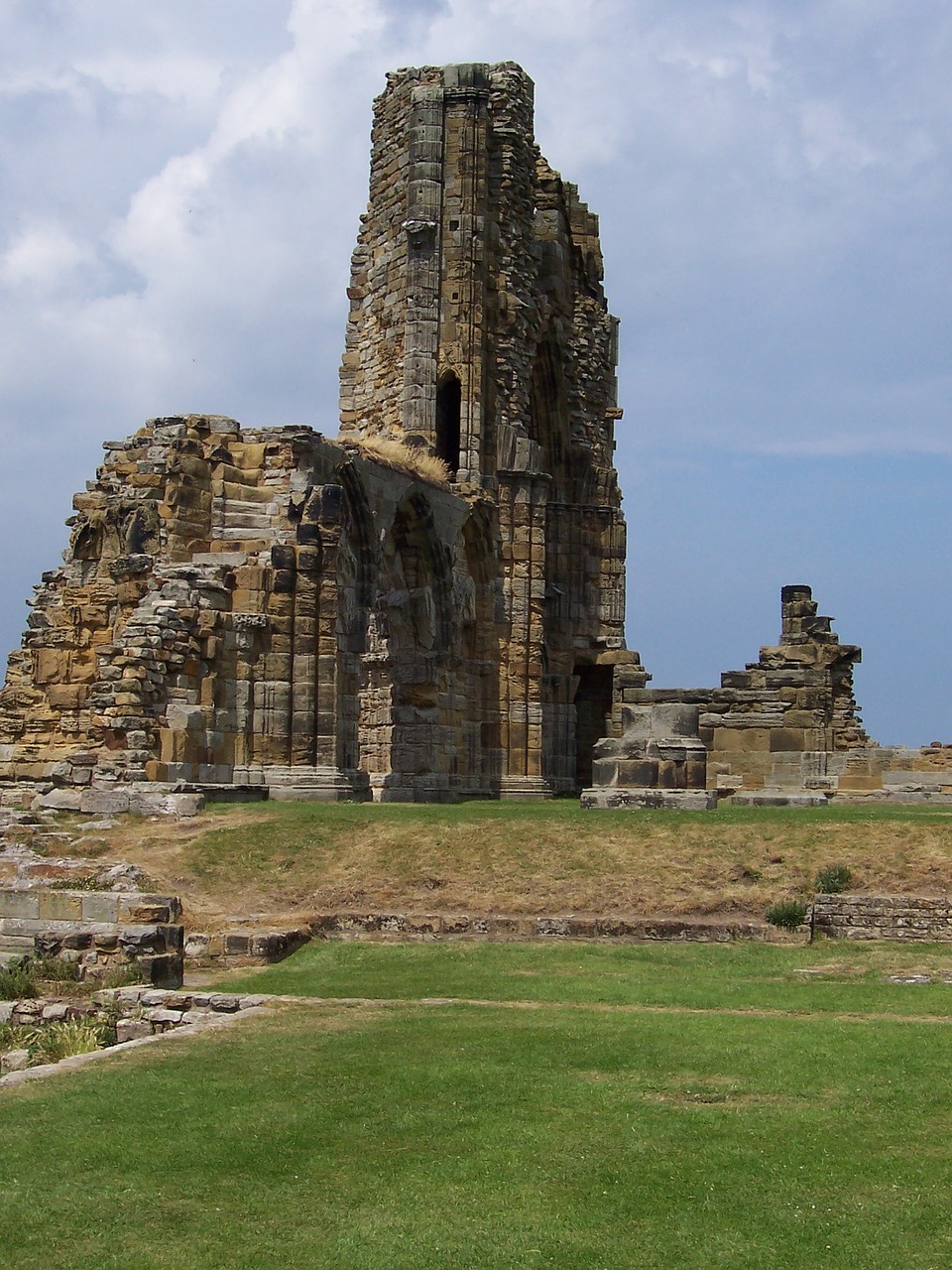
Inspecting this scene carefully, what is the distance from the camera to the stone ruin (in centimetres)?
2345

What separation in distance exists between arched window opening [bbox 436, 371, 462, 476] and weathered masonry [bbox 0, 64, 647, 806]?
0.05 m

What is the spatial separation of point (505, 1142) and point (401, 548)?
79.1 ft

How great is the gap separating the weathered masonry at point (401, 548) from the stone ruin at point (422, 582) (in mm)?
52

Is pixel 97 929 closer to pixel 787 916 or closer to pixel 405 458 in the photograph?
pixel 787 916

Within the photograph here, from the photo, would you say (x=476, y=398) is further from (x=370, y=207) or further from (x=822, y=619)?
(x=822, y=619)

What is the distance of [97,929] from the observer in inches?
539

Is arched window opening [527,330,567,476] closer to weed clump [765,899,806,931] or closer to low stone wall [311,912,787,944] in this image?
low stone wall [311,912,787,944]

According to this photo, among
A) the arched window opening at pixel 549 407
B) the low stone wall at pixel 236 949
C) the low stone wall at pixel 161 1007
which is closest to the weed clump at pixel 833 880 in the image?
the low stone wall at pixel 236 949

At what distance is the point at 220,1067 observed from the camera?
31.2 feet

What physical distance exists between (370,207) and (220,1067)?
3072 cm

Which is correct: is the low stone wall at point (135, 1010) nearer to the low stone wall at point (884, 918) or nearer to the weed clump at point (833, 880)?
the low stone wall at point (884, 918)

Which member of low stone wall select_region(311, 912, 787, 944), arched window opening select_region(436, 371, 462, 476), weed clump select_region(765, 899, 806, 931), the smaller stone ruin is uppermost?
arched window opening select_region(436, 371, 462, 476)

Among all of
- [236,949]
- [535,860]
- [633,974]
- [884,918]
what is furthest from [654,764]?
[633,974]

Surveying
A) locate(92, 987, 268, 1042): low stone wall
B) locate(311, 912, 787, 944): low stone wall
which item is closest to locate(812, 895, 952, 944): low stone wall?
locate(311, 912, 787, 944): low stone wall
